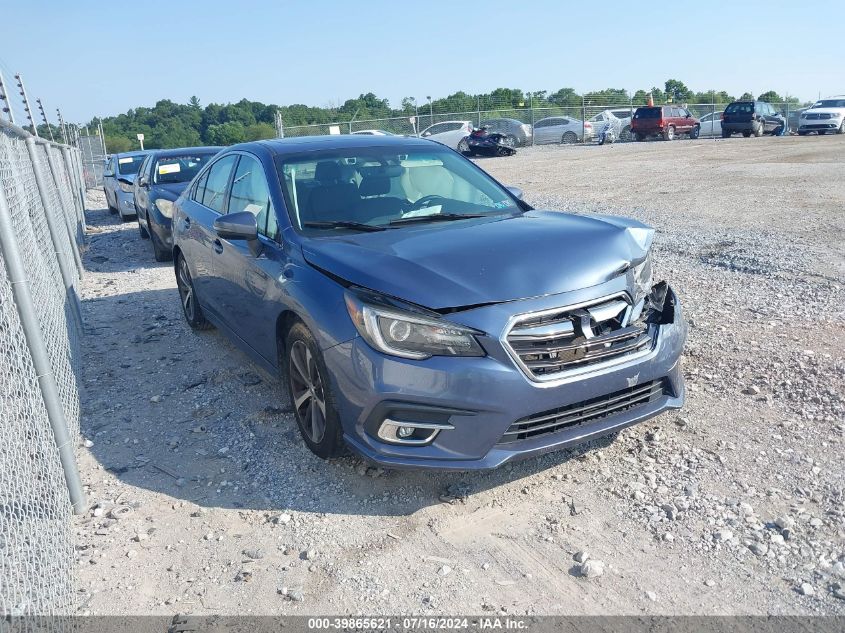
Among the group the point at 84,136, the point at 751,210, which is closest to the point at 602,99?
the point at 84,136

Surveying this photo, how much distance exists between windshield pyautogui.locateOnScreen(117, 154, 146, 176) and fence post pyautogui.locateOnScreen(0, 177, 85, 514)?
12.7m

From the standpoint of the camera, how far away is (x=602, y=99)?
143 feet

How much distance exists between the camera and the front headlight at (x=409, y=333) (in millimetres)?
3250

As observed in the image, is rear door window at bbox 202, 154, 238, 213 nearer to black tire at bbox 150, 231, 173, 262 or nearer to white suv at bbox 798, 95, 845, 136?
black tire at bbox 150, 231, 173, 262

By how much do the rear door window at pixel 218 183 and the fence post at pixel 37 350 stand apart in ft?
6.29

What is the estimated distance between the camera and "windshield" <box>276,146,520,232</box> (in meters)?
4.37

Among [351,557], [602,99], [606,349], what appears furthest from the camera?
[602,99]

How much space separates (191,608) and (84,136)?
124 ft

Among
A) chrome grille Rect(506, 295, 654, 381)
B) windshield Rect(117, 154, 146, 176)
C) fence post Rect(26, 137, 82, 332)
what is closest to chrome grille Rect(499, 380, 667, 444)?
chrome grille Rect(506, 295, 654, 381)

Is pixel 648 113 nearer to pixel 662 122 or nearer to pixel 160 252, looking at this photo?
pixel 662 122

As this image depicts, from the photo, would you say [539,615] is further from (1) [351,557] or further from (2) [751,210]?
(2) [751,210]

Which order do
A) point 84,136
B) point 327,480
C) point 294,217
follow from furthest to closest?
point 84,136
point 294,217
point 327,480

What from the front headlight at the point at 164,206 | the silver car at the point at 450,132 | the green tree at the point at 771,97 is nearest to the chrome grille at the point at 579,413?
the front headlight at the point at 164,206

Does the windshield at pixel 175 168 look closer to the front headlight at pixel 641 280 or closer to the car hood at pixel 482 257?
the car hood at pixel 482 257
